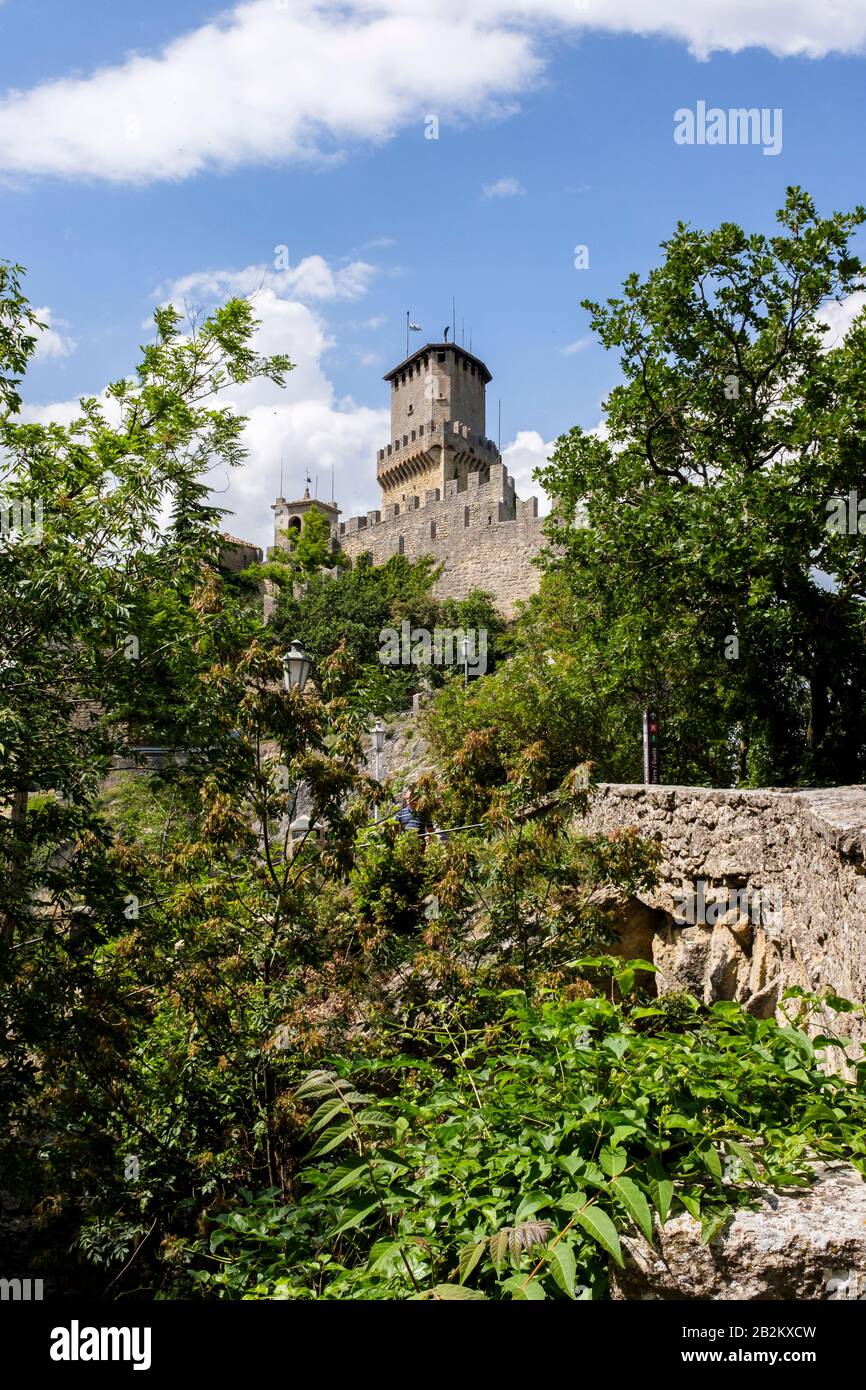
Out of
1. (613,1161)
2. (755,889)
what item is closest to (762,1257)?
(613,1161)

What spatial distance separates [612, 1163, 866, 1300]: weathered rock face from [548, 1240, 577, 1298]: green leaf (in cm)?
20


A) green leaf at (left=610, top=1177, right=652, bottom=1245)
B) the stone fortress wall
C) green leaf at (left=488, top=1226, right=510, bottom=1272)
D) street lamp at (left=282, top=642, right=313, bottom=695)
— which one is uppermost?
the stone fortress wall

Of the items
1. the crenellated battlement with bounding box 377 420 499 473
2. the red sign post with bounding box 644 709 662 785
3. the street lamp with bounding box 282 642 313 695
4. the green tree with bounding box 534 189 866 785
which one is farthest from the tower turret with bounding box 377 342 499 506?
the street lamp with bounding box 282 642 313 695

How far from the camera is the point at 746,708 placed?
36.2ft

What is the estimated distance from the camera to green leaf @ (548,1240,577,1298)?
1988 mm

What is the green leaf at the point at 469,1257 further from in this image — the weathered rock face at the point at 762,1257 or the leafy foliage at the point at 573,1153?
the weathered rock face at the point at 762,1257

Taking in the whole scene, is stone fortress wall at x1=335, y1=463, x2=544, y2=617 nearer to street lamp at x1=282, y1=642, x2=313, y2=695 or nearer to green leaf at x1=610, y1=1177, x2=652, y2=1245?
street lamp at x1=282, y1=642, x2=313, y2=695

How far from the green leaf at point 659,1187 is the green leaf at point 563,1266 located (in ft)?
0.72

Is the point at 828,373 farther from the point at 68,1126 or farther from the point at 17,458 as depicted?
the point at 68,1126

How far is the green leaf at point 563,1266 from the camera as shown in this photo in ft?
6.52

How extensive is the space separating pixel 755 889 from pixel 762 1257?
10.7 feet
